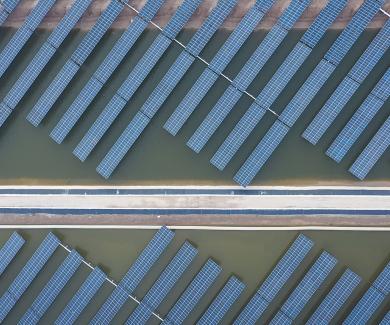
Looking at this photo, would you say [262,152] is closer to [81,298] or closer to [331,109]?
[331,109]

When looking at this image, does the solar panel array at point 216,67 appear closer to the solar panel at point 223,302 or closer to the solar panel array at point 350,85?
the solar panel array at point 350,85

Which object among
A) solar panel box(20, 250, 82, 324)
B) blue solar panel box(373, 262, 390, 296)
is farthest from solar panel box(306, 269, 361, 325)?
solar panel box(20, 250, 82, 324)

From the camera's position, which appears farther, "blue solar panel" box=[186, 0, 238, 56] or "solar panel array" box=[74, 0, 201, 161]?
"solar panel array" box=[74, 0, 201, 161]

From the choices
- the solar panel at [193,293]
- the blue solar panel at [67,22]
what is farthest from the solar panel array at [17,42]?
the solar panel at [193,293]

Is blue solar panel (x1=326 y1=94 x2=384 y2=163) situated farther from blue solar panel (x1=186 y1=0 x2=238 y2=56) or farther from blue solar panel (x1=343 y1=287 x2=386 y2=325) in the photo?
blue solar panel (x1=186 y1=0 x2=238 y2=56)

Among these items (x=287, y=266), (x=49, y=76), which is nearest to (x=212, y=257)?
(x=287, y=266)

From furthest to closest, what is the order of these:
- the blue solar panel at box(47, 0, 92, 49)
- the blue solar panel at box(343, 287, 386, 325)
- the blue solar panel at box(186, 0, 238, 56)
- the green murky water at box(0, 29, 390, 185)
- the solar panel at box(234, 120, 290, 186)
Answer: the blue solar panel at box(47, 0, 92, 49) < the green murky water at box(0, 29, 390, 185) < the blue solar panel at box(186, 0, 238, 56) < the solar panel at box(234, 120, 290, 186) < the blue solar panel at box(343, 287, 386, 325)

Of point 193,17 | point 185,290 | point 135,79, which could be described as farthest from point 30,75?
point 185,290
